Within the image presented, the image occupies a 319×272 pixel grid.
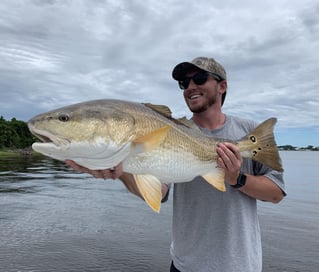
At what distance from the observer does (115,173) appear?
3.06 m

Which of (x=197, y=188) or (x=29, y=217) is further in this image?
(x=29, y=217)

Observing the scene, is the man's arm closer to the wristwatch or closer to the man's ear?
the wristwatch

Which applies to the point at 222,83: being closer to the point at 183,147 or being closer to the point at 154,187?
the point at 183,147

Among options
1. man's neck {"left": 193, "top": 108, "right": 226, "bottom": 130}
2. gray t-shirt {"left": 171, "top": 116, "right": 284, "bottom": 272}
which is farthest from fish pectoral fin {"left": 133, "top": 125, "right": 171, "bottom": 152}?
man's neck {"left": 193, "top": 108, "right": 226, "bottom": 130}

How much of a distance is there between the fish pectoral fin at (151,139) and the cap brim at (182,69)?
3.45 ft

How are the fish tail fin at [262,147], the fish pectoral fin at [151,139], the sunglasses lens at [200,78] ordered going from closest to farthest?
the fish pectoral fin at [151,139]
the fish tail fin at [262,147]
the sunglasses lens at [200,78]

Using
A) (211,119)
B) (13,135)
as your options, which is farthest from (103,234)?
(13,135)

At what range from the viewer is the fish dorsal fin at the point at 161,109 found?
3355 mm

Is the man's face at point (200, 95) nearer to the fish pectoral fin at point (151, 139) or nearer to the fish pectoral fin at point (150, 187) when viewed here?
the fish pectoral fin at point (151, 139)

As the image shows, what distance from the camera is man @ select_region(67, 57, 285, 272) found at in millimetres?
3305

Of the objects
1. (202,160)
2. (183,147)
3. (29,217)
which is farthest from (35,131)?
(29,217)

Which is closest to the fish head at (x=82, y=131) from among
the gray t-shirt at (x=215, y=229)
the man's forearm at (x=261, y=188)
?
the gray t-shirt at (x=215, y=229)

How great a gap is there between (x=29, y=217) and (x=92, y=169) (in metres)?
15.4

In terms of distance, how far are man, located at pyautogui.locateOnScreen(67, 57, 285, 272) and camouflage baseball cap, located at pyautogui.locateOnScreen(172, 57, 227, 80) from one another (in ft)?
0.03
